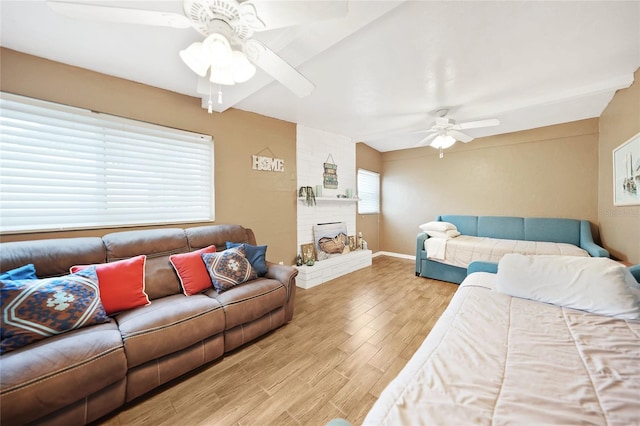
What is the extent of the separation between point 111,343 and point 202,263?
887 mm

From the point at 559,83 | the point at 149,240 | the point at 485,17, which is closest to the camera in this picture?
the point at 485,17

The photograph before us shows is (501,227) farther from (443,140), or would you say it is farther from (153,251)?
(153,251)

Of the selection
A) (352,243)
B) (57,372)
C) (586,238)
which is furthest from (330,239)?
(586,238)

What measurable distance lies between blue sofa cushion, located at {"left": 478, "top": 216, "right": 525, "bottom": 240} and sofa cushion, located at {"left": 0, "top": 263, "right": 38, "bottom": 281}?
18.5ft

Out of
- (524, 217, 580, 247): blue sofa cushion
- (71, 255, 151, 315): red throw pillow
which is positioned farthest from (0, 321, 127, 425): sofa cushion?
(524, 217, 580, 247): blue sofa cushion

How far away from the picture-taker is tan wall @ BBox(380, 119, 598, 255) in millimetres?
3547

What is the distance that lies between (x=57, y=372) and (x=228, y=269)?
1145mm

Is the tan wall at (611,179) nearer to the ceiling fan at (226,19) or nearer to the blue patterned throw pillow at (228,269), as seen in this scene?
the ceiling fan at (226,19)

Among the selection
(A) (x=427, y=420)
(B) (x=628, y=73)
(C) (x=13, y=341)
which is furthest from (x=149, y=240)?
(B) (x=628, y=73)

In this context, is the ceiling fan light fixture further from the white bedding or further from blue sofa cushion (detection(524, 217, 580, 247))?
blue sofa cushion (detection(524, 217, 580, 247))

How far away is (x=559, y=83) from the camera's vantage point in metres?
2.41

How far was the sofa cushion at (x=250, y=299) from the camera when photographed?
186 cm

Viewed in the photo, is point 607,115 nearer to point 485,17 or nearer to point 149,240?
point 485,17

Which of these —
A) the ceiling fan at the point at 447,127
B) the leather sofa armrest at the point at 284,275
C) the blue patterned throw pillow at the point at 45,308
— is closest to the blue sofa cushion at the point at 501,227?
the ceiling fan at the point at 447,127
